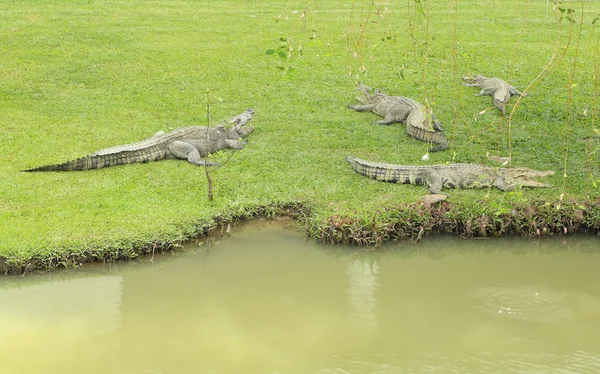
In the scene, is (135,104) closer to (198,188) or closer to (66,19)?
(198,188)

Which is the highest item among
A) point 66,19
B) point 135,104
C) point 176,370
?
point 66,19

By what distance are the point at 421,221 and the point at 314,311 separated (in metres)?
2.02

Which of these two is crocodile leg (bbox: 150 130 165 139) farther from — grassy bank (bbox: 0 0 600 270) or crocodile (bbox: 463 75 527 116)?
crocodile (bbox: 463 75 527 116)

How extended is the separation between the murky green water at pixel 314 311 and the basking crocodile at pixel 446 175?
1080 mm

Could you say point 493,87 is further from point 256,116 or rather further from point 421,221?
point 421,221

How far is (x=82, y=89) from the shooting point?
1211 centimetres

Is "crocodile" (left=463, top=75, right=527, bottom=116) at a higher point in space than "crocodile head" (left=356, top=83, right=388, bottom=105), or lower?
higher

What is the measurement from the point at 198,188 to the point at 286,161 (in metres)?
1.41

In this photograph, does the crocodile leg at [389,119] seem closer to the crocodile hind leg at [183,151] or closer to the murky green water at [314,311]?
the crocodile hind leg at [183,151]

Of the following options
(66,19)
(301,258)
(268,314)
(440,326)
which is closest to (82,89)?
(66,19)

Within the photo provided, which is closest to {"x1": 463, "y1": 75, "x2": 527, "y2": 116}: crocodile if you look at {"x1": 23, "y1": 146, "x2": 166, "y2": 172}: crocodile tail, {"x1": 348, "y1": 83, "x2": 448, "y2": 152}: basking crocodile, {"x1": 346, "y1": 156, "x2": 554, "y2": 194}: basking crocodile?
{"x1": 348, "y1": 83, "x2": 448, "y2": 152}: basking crocodile

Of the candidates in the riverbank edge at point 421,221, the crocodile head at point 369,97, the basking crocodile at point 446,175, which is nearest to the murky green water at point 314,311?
the riverbank edge at point 421,221

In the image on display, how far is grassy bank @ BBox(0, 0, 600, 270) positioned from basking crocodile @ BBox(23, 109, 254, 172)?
13 cm

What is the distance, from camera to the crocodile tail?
9070 millimetres
